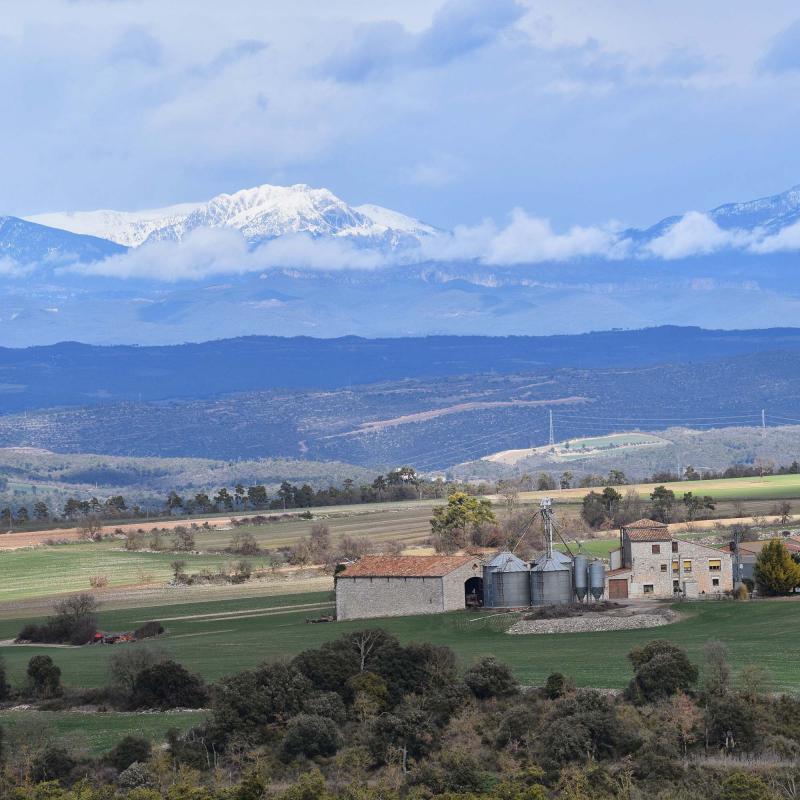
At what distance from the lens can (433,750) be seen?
43.7 metres

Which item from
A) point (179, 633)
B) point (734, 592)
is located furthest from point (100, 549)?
point (734, 592)

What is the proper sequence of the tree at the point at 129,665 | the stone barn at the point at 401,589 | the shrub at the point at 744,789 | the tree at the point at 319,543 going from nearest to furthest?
the shrub at the point at 744,789 → the tree at the point at 129,665 → the stone barn at the point at 401,589 → the tree at the point at 319,543

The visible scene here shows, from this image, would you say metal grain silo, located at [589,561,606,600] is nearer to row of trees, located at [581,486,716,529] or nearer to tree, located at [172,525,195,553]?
row of trees, located at [581,486,716,529]

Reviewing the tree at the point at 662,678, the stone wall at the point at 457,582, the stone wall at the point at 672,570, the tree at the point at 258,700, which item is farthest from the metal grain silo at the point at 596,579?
the tree at the point at 258,700

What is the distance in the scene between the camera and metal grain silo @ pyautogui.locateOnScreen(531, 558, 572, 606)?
71.1 metres

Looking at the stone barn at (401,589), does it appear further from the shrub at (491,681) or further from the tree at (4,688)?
the shrub at (491,681)

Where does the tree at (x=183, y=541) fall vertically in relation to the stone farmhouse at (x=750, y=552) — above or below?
above

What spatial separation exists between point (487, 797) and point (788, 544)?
43.9 metres

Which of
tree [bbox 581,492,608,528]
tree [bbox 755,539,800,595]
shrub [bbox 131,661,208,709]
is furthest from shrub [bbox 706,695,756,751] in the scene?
tree [bbox 581,492,608,528]

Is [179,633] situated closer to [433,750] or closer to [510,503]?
[433,750]

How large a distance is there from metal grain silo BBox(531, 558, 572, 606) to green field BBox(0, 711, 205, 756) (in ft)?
79.4

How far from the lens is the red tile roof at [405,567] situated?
7144 centimetres

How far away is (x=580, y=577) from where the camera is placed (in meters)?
A: 70.7

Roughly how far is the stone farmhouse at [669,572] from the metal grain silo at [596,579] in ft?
5.33
